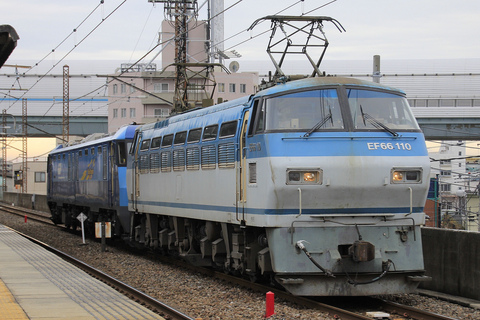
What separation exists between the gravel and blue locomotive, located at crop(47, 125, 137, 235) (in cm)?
200

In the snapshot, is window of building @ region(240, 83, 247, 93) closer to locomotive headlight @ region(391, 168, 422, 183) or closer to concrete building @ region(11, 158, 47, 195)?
concrete building @ region(11, 158, 47, 195)

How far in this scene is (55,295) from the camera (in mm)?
12117

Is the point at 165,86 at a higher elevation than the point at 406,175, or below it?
higher

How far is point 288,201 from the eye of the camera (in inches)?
434

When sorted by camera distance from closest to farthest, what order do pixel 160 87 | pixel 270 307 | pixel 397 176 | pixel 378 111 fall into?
pixel 270 307 → pixel 397 176 → pixel 378 111 → pixel 160 87

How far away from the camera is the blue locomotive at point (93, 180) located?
73.2 ft

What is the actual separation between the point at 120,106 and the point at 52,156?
50856 millimetres

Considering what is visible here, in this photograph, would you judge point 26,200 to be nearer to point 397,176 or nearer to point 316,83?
point 316,83

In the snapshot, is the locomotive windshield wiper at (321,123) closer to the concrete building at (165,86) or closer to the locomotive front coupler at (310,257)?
the locomotive front coupler at (310,257)

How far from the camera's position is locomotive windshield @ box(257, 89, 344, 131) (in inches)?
443

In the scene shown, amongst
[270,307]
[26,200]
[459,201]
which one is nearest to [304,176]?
[270,307]

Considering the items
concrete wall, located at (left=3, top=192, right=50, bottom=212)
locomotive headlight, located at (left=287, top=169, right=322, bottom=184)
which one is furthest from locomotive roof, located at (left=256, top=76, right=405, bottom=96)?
concrete wall, located at (left=3, top=192, right=50, bottom=212)

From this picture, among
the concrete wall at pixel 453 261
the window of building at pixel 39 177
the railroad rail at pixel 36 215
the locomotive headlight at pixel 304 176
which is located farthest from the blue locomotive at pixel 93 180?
the window of building at pixel 39 177

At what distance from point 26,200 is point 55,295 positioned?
48600mm
